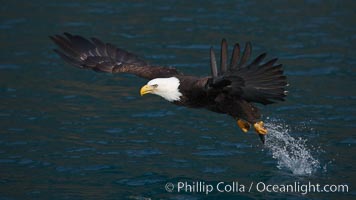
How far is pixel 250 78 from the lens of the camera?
7.74 m

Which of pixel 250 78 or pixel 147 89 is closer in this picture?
pixel 250 78

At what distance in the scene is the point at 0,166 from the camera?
29.7 ft

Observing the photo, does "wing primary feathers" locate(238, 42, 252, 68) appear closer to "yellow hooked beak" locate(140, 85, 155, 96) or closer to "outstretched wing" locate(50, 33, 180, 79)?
"yellow hooked beak" locate(140, 85, 155, 96)

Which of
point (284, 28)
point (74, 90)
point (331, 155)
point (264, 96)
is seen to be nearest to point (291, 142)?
point (331, 155)

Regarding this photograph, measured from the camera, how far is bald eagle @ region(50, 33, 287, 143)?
25.1 ft

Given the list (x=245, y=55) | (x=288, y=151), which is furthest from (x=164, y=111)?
(x=245, y=55)

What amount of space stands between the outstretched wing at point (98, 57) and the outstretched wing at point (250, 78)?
1.69 m

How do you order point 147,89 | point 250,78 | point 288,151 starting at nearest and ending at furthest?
point 250,78 → point 147,89 → point 288,151

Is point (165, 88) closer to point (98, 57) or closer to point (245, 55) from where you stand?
point (245, 55)

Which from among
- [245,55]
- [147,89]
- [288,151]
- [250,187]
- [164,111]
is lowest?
[250,187]

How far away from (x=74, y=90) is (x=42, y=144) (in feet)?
6.21

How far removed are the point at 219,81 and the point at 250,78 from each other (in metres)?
0.30

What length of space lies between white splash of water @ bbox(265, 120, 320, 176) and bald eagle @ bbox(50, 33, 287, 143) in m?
0.48

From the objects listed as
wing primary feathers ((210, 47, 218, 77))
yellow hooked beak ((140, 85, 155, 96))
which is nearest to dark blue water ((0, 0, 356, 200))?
yellow hooked beak ((140, 85, 155, 96))
